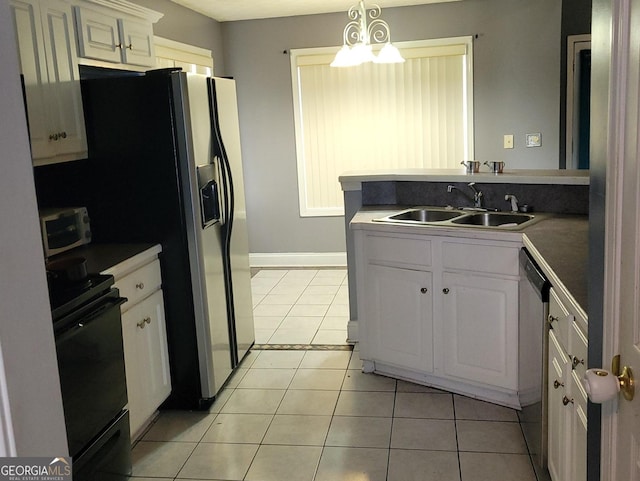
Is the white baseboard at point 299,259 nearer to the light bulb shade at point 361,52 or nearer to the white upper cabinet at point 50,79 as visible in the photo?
the light bulb shade at point 361,52

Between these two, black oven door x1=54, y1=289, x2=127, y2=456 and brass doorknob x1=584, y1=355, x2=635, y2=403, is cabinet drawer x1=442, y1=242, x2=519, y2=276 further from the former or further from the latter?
brass doorknob x1=584, y1=355, x2=635, y2=403

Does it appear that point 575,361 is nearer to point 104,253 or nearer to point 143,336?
point 143,336

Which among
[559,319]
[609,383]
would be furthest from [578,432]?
[609,383]

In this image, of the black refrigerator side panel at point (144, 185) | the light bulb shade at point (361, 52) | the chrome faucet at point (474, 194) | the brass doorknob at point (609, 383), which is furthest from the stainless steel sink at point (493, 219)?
the brass doorknob at point (609, 383)

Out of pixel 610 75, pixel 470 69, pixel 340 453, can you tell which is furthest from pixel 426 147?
pixel 610 75

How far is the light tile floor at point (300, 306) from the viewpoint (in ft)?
13.5

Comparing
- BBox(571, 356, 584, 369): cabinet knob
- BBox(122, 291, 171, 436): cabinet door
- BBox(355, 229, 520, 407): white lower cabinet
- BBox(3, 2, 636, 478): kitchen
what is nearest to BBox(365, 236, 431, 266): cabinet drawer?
BBox(355, 229, 520, 407): white lower cabinet

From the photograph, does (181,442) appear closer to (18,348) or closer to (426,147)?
(18,348)

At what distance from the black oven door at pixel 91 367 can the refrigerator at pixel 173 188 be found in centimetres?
62

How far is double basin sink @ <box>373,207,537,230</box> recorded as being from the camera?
3221 mm

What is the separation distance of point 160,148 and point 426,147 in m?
3.25

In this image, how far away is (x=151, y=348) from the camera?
288cm

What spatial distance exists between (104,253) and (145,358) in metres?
0.51

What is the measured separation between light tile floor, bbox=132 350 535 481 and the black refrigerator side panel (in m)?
0.34
